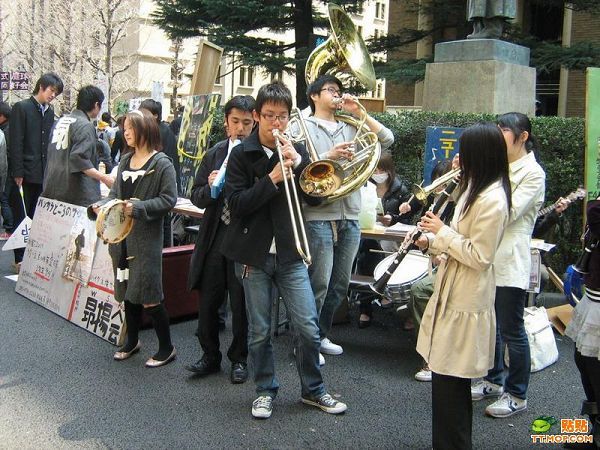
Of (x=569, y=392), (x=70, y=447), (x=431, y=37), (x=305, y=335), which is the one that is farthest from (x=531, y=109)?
(x=431, y=37)

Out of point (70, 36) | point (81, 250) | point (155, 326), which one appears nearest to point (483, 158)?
point (155, 326)

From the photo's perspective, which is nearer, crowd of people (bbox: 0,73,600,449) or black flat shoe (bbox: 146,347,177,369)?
crowd of people (bbox: 0,73,600,449)

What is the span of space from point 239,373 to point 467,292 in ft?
6.55

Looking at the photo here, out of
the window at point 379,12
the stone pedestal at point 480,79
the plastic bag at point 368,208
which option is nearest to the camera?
the plastic bag at point 368,208

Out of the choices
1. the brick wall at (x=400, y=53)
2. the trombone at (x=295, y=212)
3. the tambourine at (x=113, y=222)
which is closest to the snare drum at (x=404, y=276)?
the trombone at (x=295, y=212)

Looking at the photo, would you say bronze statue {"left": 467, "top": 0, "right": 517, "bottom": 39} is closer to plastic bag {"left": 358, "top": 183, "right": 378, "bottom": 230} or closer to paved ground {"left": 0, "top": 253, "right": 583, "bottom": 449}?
plastic bag {"left": 358, "top": 183, "right": 378, "bottom": 230}

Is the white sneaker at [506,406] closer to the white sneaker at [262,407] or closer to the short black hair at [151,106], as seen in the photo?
the white sneaker at [262,407]

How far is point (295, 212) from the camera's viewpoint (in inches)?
144

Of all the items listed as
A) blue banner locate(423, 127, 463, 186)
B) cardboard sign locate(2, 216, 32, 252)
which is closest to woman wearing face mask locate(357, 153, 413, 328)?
blue banner locate(423, 127, 463, 186)

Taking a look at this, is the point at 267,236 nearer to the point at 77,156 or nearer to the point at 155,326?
the point at 155,326

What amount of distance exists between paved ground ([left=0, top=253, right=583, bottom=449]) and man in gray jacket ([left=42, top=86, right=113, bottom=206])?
4.53ft

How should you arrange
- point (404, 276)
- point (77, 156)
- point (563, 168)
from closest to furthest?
point (404, 276), point (77, 156), point (563, 168)

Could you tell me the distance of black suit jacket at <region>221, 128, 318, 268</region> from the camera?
3.55 meters

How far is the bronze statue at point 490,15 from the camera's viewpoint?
28.0ft
